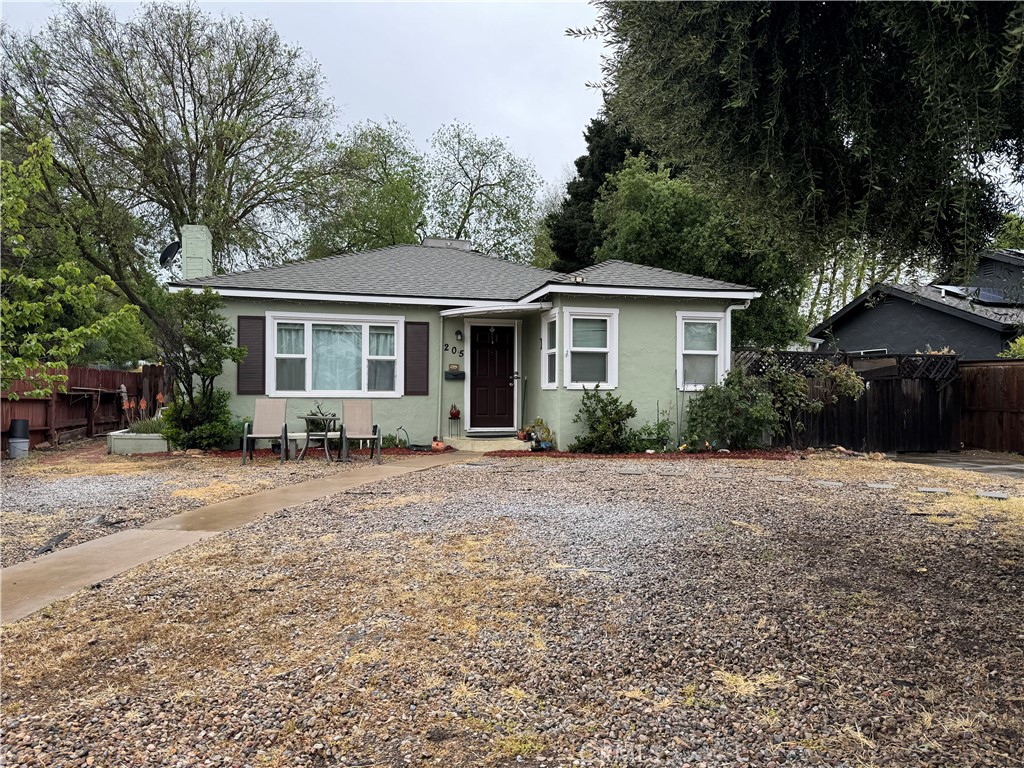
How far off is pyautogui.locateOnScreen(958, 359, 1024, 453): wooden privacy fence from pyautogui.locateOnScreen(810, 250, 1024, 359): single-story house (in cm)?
186

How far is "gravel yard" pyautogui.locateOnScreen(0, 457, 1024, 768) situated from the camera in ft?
8.06

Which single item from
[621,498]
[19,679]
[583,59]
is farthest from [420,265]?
[19,679]

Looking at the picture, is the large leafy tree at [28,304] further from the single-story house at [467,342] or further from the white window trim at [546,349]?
the white window trim at [546,349]

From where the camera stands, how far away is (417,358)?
12.8 m

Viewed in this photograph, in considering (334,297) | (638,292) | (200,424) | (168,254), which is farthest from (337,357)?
(168,254)

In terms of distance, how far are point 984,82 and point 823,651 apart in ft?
8.57

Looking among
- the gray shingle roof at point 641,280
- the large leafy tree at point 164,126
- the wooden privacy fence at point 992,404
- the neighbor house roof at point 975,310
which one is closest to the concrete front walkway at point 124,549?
the gray shingle roof at point 641,280

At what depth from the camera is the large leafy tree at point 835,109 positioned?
315 centimetres

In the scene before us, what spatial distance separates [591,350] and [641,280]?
1.56 meters

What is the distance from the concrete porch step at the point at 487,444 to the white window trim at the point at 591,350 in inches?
52.8

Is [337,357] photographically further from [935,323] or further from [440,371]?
[935,323]

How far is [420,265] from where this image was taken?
14.9 metres

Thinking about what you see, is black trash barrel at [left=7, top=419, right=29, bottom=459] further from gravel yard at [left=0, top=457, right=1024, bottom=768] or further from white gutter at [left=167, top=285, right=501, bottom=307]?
gravel yard at [left=0, top=457, right=1024, bottom=768]

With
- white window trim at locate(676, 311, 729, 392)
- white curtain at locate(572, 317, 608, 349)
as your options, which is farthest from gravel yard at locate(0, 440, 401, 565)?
white window trim at locate(676, 311, 729, 392)
